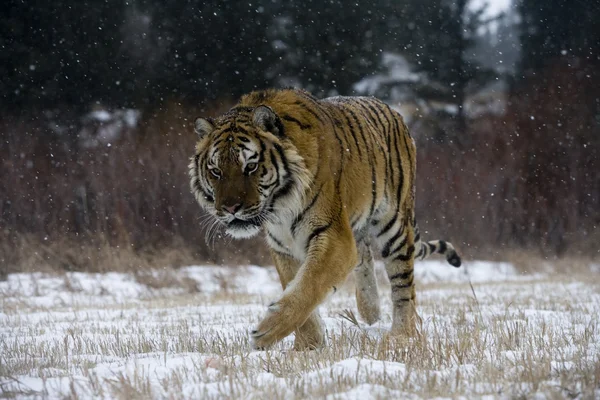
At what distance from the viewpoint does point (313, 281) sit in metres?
4.37

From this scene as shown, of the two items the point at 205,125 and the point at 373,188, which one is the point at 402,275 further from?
the point at 205,125

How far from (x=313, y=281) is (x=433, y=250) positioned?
116 inches

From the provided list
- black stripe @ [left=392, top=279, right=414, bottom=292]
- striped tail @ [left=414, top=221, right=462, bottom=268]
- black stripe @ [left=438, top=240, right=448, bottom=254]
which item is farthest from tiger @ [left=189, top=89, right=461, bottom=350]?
black stripe @ [left=438, top=240, right=448, bottom=254]

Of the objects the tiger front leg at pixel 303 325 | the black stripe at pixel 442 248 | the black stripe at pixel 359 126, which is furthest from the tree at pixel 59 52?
the tiger front leg at pixel 303 325

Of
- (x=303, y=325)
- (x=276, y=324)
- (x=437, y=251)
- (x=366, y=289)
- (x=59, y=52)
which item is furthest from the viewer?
(x=59, y=52)

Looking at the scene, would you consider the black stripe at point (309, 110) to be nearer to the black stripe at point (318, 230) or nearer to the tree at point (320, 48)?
the black stripe at point (318, 230)

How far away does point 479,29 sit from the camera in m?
23.1

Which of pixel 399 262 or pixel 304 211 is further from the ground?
pixel 304 211

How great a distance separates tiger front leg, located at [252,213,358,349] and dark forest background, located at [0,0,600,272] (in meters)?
8.72

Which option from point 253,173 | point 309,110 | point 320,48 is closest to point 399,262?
point 309,110

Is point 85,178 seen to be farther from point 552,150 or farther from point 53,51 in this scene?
point 552,150

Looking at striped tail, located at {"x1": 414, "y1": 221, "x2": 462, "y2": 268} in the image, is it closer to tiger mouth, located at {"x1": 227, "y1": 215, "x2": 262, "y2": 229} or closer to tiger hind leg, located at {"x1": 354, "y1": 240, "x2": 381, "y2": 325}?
tiger hind leg, located at {"x1": 354, "y1": 240, "x2": 381, "y2": 325}

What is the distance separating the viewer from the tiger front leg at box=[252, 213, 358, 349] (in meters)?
4.17

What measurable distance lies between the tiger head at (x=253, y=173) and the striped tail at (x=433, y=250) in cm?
225
